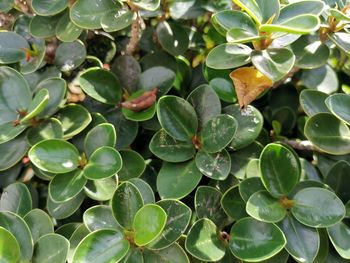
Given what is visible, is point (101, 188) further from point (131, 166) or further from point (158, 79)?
point (158, 79)

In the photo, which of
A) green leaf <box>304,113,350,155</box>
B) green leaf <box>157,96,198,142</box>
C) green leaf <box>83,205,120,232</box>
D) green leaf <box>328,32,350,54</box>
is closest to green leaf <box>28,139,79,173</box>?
green leaf <box>83,205,120,232</box>

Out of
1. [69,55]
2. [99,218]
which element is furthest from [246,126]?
[69,55]

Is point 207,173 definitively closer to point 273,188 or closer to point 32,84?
point 273,188

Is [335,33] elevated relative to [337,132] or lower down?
elevated

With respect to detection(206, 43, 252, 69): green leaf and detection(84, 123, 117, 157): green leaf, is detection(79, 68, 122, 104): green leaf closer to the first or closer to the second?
detection(84, 123, 117, 157): green leaf

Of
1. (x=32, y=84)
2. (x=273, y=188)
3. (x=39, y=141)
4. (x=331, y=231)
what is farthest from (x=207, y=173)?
(x=32, y=84)
